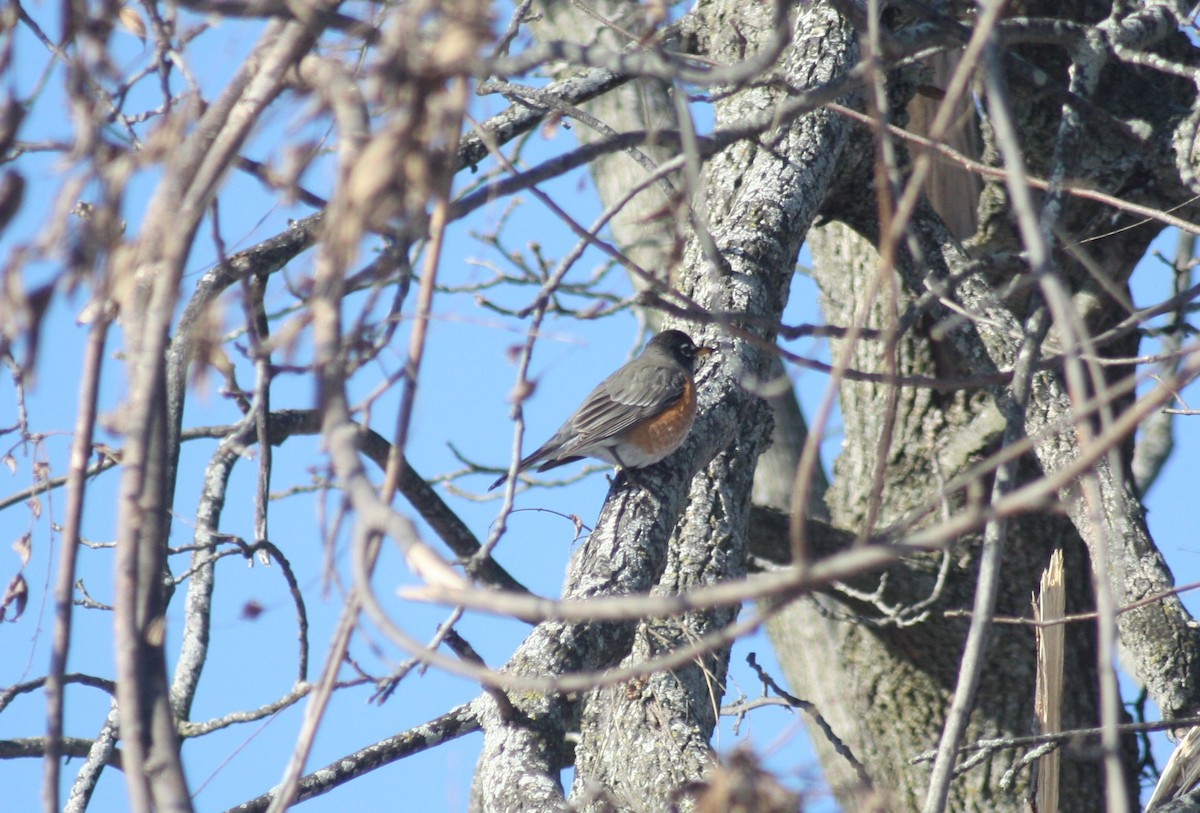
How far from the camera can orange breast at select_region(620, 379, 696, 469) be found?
12.3 ft

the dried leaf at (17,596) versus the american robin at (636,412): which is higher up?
the american robin at (636,412)

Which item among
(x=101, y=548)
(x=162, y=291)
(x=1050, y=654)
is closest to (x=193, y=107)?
(x=162, y=291)

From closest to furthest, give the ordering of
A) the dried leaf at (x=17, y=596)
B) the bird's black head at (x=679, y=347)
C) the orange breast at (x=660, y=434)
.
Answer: the dried leaf at (x=17, y=596)
the orange breast at (x=660, y=434)
the bird's black head at (x=679, y=347)

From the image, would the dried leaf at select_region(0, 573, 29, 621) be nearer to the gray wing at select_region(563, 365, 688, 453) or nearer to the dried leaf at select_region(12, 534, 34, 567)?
the dried leaf at select_region(12, 534, 34, 567)

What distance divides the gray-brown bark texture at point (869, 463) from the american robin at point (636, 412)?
0.21 metres

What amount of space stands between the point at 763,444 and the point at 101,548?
6.93 feet

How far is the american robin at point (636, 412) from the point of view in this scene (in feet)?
13.1

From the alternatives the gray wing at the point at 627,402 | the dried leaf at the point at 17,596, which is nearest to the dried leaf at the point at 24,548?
the dried leaf at the point at 17,596

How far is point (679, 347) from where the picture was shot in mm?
4574

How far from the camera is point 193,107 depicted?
1674mm

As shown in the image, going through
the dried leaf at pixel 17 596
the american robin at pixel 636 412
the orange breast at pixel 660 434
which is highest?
the american robin at pixel 636 412

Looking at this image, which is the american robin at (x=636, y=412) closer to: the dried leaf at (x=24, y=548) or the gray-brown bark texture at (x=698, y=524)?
the gray-brown bark texture at (x=698, y=524)

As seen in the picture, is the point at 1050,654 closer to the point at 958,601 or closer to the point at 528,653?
the point at 528,653

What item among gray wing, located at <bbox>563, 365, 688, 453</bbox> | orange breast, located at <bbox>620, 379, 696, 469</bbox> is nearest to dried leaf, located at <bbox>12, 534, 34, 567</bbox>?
orange breast, located at <bbox>620, 379, 696, 469</bbox>
